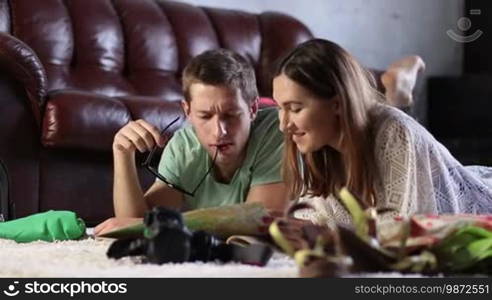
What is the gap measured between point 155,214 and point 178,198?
33.4 inches

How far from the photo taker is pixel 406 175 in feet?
4.42

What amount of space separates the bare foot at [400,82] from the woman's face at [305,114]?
3.67 ft

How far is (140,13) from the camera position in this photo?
314cm

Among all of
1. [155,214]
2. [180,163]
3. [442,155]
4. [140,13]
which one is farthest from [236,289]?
[140,13]

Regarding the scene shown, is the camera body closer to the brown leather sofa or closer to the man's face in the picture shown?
the man's face

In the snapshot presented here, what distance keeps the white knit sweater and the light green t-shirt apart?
0.52 feet

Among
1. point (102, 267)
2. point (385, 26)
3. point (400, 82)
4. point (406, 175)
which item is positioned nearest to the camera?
point (102, 267)

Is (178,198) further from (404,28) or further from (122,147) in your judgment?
(404,28)

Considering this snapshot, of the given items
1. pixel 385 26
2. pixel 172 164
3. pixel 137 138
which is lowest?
pixel 385 26

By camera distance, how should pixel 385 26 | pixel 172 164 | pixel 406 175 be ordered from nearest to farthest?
1. pixel 406 175
2. pixel 172 164
3. pixel 385 26

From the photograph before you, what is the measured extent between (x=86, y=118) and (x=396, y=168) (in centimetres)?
130

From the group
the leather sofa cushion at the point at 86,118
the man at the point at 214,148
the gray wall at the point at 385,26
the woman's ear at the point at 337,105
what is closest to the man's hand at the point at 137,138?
the man at the point at 214,148

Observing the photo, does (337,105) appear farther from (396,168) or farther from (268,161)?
(268,161)

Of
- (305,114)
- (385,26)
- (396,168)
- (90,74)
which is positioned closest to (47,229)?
(305,114)
